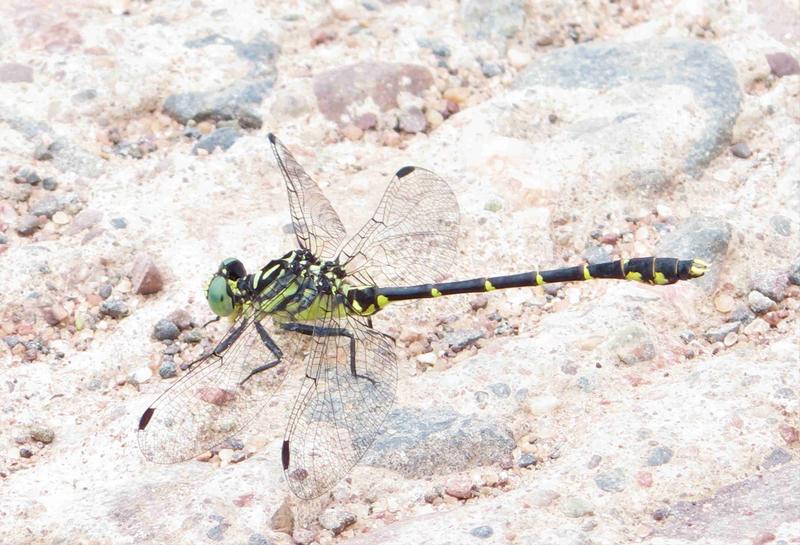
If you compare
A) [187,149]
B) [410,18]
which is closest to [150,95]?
[187,149]

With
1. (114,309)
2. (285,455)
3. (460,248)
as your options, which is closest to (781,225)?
(460,248)

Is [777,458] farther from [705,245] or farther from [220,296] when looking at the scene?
[220,296]

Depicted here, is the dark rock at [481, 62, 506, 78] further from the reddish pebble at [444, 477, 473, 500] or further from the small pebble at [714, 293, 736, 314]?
the reddish pebble at [444, 477, 473, 500]

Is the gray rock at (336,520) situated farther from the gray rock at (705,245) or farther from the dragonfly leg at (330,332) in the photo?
the gray rock at (705,245)

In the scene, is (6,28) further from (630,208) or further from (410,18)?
(630,208)

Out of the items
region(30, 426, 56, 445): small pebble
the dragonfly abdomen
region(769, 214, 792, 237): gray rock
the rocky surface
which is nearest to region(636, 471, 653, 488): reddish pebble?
the rocky surface
